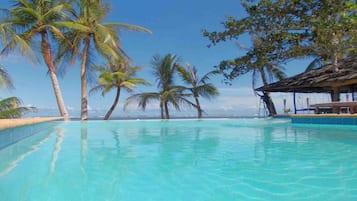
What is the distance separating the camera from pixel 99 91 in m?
15.6

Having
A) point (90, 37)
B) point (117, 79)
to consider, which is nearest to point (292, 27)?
point (90, 37)

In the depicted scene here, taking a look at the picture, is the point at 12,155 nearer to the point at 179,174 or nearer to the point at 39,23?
the point at 179,174

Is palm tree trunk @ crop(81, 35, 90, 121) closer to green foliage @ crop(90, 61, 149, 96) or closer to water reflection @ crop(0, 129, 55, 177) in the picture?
green foliage @ crop(90, 61, 149, 96)

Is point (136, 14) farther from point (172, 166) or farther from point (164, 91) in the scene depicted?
point (172, 166)

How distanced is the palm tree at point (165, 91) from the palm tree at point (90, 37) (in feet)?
10.5

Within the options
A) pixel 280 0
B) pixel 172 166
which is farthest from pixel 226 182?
pixel 280 0

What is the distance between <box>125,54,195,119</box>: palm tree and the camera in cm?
1586

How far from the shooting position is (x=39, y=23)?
12.0m

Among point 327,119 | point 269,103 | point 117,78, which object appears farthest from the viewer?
point 269,103

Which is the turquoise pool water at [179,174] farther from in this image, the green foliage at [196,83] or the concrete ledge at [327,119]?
the green foliage at [196,83]

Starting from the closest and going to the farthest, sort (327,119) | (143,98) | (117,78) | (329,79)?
(327,119) < (329,79) < (117,78) < (143,98)

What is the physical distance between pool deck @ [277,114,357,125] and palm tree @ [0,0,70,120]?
31.8 feet

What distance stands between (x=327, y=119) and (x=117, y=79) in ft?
31.8

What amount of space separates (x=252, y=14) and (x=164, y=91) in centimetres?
851
